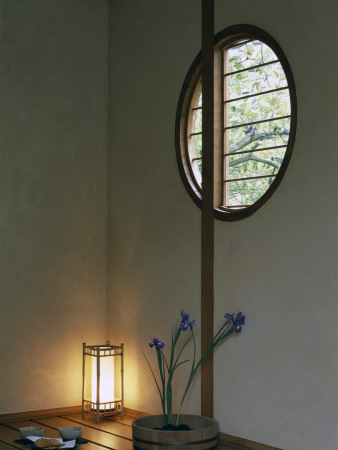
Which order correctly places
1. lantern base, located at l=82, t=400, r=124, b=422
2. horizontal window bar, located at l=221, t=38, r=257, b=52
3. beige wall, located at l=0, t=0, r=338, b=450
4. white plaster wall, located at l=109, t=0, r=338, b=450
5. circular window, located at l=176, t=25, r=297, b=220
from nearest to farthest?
white plaster wall, located at l=109, t=0, r=338, b=450
beige wall, located at l=0, t=0, r=338, b=450
circular window, located at l=176, t=25, r=297, b=220
horizontal window bar, located at l=221, t=38, r=257, b=52
lantern base, located at l=82, t=400, r=124, b=422

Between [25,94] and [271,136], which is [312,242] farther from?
[25,94]

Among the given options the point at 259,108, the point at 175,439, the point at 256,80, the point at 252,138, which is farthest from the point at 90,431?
the point at 256,80

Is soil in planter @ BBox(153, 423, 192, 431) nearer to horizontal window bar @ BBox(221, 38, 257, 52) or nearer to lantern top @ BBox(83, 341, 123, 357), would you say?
lantern top @ BBox(83, 341, 123, 357)

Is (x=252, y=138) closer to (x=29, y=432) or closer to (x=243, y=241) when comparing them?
(x=243, y=241)

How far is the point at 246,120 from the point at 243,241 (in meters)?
0.75

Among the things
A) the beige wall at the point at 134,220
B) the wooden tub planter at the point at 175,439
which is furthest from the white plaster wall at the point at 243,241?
the wooden tub planter at the point at 175,439

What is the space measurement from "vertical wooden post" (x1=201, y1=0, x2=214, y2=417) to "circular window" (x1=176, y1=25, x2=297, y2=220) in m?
0.04

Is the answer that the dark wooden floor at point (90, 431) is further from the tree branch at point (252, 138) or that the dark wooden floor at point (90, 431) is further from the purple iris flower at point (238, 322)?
the tree branch at point (252, 138)

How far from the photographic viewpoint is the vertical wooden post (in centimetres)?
402

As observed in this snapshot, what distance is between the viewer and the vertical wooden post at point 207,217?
4.02m

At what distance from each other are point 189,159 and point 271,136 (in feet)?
2.31

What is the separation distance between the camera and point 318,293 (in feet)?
11.1

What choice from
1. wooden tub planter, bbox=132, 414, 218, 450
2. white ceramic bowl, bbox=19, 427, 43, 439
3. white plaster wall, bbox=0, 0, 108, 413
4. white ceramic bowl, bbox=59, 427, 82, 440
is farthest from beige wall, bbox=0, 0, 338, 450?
white ceramic bowl, bbox=59, 427, 82, 440

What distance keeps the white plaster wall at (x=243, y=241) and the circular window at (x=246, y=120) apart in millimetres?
83
